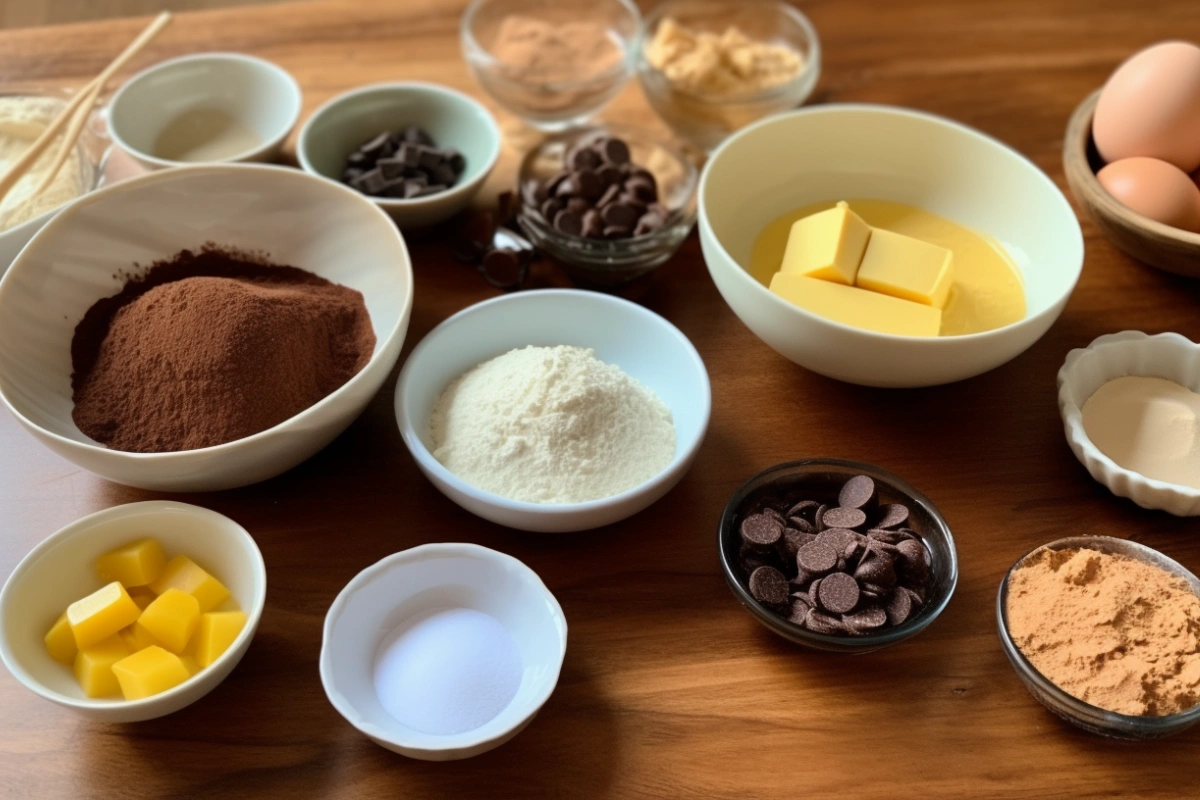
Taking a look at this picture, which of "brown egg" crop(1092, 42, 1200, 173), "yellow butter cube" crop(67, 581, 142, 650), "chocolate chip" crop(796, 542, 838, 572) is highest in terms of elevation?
"brown egg" crop(1092, 42, 1200, 173)

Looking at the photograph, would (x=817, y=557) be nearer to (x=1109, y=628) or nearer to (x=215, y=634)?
(x=1109, y=628)

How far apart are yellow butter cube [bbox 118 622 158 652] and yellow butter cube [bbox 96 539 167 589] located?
0.06 meters

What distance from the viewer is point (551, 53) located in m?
1.80

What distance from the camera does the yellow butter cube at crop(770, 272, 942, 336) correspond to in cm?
128

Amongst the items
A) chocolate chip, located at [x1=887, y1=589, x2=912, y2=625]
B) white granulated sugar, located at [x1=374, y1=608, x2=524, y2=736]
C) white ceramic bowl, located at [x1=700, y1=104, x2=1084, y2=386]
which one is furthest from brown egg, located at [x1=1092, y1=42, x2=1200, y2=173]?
white granulated sugar, located at [x1=374, y1=608, x2=524, y2=736]

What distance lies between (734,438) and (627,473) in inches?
8.1

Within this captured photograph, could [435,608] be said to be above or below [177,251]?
below

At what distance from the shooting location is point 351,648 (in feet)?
3.30

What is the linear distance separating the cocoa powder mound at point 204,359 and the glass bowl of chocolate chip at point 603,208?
0.34 meters

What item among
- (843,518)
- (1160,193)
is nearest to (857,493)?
(843,518)

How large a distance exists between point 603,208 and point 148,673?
2.94 ft

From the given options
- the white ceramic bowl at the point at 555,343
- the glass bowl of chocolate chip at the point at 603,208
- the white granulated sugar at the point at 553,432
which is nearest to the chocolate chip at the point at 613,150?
the glass bowl of chocolate chip at the point at 603,208

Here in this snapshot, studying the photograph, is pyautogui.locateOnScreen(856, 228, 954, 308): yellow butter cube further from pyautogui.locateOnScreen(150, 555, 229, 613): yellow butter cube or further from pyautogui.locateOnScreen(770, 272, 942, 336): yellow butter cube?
pyautogui.locateOnScreen(150, 555, 229, 613): yellow butter cube

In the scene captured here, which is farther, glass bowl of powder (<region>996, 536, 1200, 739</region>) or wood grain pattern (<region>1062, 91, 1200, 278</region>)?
wood grain pattern (<region>1062, 91, 1200, 278</region>)
